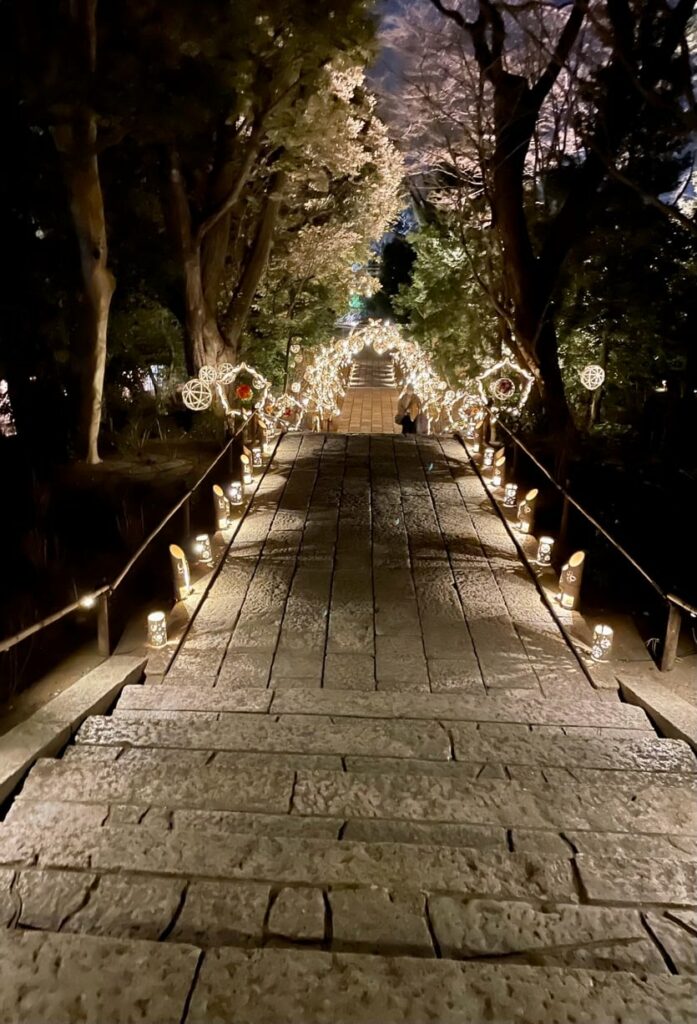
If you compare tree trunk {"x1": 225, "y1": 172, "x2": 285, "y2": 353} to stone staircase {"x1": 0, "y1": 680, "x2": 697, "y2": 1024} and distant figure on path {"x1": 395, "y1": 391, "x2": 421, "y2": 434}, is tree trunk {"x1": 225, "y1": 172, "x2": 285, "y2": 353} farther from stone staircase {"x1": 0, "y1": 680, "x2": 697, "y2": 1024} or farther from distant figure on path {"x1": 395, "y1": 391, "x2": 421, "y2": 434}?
stone staircase {"x1": 0, "y1": 680, "x2": 697, "y2": 1024}

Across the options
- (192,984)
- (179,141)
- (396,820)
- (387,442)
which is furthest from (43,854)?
(179,141)

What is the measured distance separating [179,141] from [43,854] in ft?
37.5

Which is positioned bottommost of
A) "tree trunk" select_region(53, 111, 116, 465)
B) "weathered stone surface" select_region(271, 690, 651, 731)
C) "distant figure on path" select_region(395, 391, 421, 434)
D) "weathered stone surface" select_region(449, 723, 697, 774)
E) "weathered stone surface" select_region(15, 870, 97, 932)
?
"weathered stone surface" select_region(271, 690, 651, 731)

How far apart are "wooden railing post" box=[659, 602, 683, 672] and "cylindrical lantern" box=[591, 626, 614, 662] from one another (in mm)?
404

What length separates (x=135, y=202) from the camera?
12.1 metres

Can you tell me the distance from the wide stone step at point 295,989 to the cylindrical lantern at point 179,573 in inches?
178

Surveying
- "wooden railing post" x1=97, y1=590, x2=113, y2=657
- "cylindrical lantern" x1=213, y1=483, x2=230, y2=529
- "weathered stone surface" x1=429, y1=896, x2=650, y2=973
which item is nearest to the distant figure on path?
"cylindrical lantern" x1=213, y1=483, x2=230, y2=529

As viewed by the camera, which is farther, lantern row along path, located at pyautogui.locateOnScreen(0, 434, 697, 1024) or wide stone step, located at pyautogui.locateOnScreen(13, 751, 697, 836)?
wide stone step, located at pyautogui.locateOnScreen(13, 751, 697, 836)

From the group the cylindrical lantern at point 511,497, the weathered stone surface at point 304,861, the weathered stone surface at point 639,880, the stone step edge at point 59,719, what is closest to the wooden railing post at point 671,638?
the weathered stone surface at point 639,880

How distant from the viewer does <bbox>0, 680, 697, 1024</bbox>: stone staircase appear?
205 centimetres

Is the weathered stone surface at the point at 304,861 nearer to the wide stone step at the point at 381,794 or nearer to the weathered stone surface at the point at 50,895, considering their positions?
the weathered stone surface at the point at 50,895

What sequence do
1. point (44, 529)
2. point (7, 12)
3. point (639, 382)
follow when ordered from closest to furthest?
point (7, 12) → point (44, 529) → point (639, 382)

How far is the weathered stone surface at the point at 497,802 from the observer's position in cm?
322

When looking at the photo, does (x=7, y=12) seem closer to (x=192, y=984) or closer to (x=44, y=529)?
(x=44, y=529)
